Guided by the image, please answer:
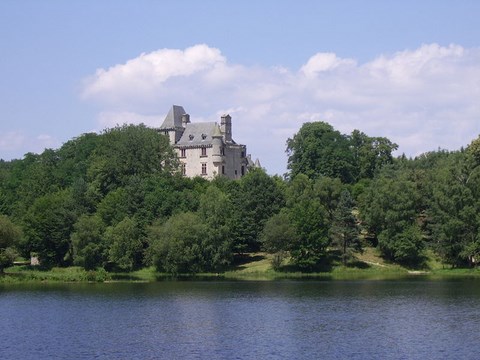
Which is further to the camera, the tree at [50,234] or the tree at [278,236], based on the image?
the tree at [50,234]

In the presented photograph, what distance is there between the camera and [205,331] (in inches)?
1797

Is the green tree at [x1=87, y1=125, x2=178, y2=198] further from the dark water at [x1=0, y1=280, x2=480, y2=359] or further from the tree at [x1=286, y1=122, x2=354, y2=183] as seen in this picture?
the dark water at [x1=0, y1=280, x2=480, y2=359]

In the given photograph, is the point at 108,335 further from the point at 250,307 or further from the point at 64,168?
the point at 64,168

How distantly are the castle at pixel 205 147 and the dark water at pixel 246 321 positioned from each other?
54.0 m

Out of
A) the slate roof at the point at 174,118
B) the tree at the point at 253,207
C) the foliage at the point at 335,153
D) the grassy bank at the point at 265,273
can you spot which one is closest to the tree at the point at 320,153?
the foliage at the point at 335,153

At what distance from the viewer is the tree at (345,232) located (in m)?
88.2

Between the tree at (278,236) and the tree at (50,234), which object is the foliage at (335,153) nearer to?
the tree at (278,236)

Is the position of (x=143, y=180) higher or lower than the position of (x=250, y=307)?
higher

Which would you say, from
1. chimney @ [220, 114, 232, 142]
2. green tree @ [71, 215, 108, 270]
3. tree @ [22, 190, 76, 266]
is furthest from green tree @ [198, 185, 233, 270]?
chimney @ [220, 114, 232, 142]

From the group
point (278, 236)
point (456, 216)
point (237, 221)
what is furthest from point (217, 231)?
point (456, 216)

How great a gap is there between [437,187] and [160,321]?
159ft

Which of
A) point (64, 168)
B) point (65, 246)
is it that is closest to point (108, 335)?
point (65, 246)

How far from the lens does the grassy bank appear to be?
82.0 m

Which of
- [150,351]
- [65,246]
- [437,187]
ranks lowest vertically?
[150,351]
